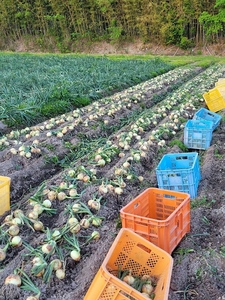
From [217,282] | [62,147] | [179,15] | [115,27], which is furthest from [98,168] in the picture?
[115,27]

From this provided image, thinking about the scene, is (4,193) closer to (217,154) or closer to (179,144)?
(179,144)

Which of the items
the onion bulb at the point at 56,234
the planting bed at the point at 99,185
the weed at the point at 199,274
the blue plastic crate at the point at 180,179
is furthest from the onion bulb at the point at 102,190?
the weed at the point at 199,274

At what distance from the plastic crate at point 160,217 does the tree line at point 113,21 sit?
20.0 m

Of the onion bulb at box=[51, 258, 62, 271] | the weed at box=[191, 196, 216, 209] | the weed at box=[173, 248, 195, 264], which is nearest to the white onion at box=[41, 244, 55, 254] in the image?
the onion bulb at box=[51, 258, 62, 271]

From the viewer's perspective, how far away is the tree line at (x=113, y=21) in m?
21.7

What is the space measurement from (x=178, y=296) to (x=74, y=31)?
28913 mm

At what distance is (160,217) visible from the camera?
3.21 metres

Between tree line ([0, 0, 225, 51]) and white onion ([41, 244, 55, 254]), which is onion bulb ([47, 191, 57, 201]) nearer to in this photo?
white onion ([41, 244, 55, 254])

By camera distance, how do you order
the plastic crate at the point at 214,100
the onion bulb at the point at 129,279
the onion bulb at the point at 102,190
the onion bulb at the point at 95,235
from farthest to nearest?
the plastic crate at the point at 214,100, the onion bulb at the point at 102,190, the onion bulb at the point at 95,235, the onion bulb at the point at 129,279

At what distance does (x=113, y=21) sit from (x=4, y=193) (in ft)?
81.2

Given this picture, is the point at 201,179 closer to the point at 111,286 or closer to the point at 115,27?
the point at 111,286

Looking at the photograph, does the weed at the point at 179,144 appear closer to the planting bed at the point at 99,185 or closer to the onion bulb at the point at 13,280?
the planting bed at the point at 99,185

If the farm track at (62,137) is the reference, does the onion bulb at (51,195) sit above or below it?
above

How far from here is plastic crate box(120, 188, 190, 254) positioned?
2631mm
